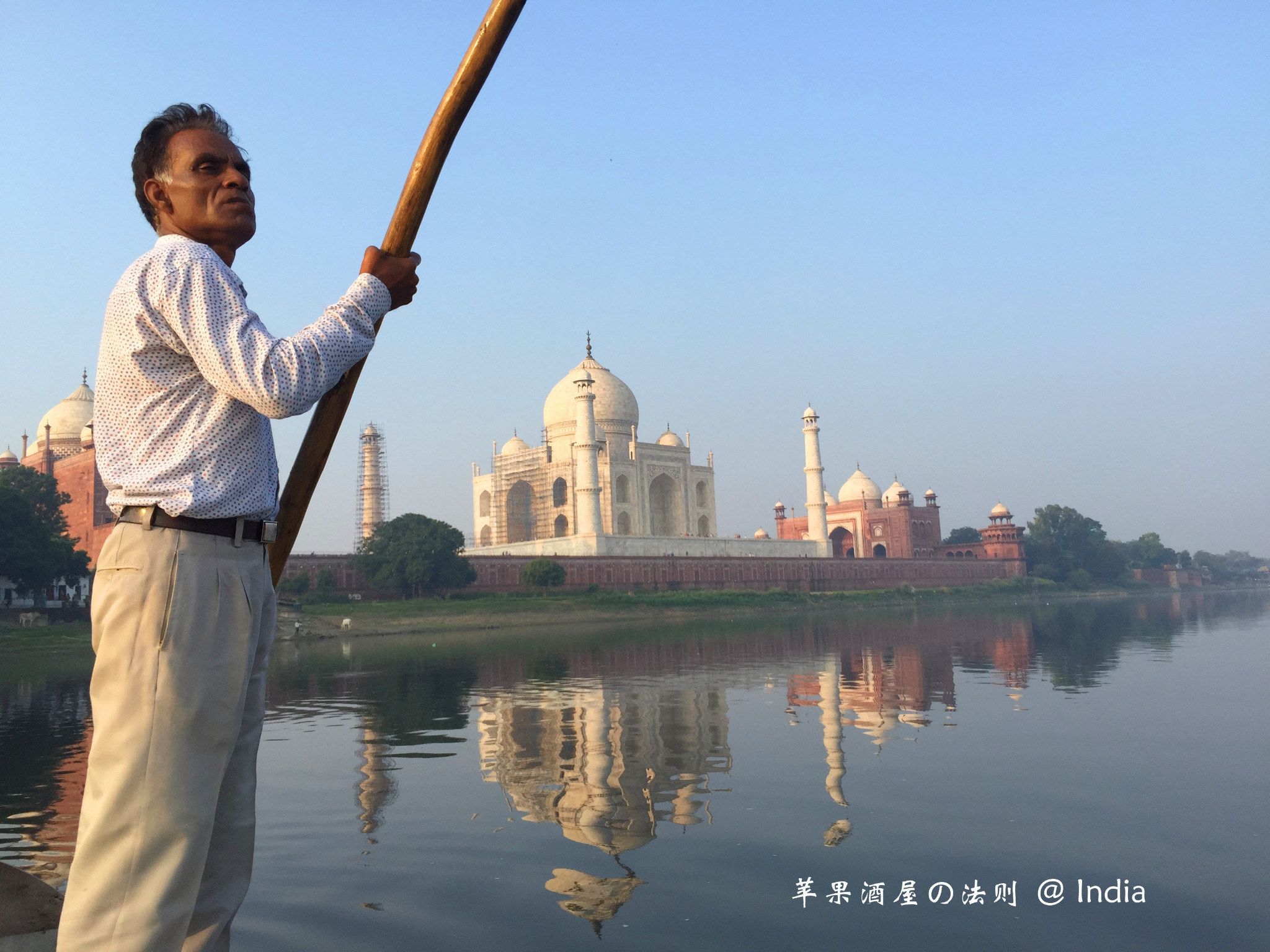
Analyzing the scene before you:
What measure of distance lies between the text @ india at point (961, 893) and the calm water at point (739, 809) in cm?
3

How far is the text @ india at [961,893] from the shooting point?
374 cm

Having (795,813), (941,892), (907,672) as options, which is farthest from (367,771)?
(907,672)

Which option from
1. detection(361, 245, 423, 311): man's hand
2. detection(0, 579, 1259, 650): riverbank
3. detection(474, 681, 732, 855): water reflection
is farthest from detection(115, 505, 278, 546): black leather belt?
detection(0, 579, 1259, 650): riverbank

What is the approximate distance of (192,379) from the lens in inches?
69.4

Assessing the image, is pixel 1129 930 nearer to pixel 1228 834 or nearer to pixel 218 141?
pixel 1228 834

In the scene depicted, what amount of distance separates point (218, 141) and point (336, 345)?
537mm

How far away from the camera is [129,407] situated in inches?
68.7

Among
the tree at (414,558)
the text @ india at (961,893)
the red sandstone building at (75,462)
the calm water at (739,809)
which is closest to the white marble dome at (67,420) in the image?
the red sandstone building at (75,462)

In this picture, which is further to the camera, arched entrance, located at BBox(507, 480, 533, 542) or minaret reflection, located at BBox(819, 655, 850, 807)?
arched entrance, located at BBox(507, 480, 533, 542)

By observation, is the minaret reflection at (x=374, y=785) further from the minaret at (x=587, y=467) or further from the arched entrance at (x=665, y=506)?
the arched entrance at (x=665, y=506)

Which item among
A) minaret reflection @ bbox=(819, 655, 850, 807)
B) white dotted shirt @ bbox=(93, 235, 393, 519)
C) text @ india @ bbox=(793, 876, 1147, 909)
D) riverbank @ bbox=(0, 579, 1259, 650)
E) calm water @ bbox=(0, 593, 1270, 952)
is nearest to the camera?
white dotted shirt @ bbox=(93, 235, 393, 519)

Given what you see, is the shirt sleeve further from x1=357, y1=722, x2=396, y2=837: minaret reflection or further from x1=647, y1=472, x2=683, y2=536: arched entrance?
x1=647, y1=472, x2=683, y2=536: arched entrance

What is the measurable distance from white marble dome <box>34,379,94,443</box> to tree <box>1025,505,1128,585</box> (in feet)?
166

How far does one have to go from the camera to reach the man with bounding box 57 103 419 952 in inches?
62.9
